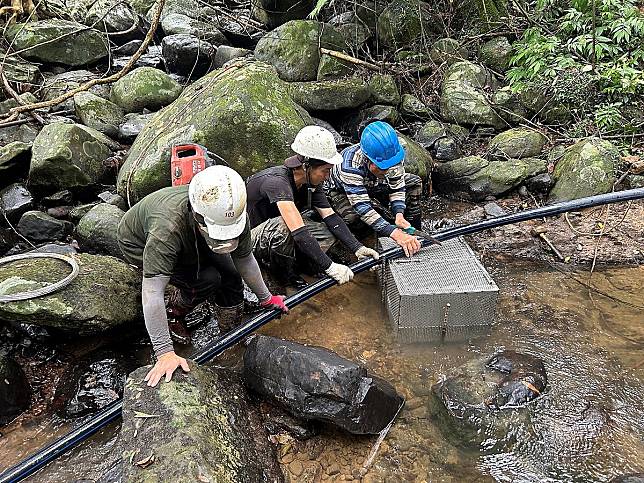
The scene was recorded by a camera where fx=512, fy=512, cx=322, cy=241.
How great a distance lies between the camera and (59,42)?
895cm

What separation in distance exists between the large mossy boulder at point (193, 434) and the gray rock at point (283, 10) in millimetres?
7375

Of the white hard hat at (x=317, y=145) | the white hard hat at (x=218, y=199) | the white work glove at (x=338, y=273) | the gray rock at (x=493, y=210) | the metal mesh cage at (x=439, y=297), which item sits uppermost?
the white hard hat at (x=218, y=199)

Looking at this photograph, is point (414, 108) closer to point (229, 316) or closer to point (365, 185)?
point (365, 185)

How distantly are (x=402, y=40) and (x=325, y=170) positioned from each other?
5.13 meters

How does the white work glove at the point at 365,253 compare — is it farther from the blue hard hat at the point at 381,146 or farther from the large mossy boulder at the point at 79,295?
the large mossy boulder at the point at 79,295

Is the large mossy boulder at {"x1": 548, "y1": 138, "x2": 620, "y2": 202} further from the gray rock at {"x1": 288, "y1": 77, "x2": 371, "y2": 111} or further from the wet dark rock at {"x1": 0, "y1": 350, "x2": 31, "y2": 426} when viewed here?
the wet dark rock at {"x1": 0, "y1": 350, "x2": 31, "y2": 426}

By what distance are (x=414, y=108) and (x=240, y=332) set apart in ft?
16.3

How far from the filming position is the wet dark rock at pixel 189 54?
866 centimetres

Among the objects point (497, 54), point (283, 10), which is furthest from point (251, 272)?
point (283, 10)

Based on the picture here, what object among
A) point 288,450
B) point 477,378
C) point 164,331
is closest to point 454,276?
point 477,378

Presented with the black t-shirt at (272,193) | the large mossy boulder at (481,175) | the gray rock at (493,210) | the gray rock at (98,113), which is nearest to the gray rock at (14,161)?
the gray rock at (98,113)

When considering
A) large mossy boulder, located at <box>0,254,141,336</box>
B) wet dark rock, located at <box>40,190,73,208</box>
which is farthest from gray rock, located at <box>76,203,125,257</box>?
wet dark rock, located at <box>40,190,73,208</box>

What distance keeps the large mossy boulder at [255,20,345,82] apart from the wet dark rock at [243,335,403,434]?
5.18m

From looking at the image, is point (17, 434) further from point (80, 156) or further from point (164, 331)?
point (80, 156)
